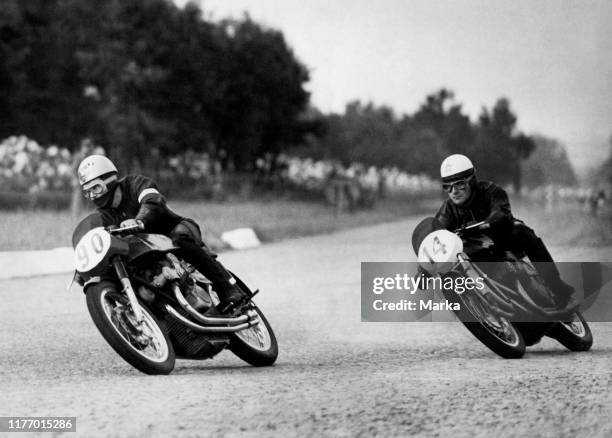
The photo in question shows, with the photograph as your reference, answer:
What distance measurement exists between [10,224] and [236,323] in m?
16.6

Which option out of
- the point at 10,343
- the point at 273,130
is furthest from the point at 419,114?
the point at 10,343

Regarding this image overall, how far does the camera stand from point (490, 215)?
756 centimetres

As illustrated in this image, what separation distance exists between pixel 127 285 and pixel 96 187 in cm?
69

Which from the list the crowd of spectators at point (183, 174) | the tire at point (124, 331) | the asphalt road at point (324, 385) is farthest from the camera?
the crowd of spectators at point (183, 174)

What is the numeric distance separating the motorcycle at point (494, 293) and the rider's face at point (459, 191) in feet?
0.63

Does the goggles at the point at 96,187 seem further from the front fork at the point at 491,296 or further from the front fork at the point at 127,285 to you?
the front fork at the point at 491,296

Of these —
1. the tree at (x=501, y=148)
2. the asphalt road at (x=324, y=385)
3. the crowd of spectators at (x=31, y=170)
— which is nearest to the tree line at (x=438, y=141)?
the tree at (x=501, y=148)

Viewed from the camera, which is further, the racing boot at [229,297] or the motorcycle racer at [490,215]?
the motorcycle racer at [490,215]

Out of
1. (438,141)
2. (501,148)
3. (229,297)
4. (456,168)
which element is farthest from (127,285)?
(438,141)

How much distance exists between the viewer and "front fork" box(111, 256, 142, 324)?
656 cm

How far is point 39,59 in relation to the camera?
36.3 meters

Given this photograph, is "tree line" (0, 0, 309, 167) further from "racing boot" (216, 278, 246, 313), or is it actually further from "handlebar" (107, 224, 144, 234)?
"handlebar" (107, 224, 144, 234)

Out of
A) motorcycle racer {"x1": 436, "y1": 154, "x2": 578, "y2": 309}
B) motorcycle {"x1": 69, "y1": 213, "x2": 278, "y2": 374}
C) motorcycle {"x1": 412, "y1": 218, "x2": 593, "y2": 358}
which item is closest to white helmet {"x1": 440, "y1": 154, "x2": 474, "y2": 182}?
motorcycle racer {"x1": 436, "y1": 154, "x2": 578, "y2": 309}

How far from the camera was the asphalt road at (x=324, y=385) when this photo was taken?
514cm
